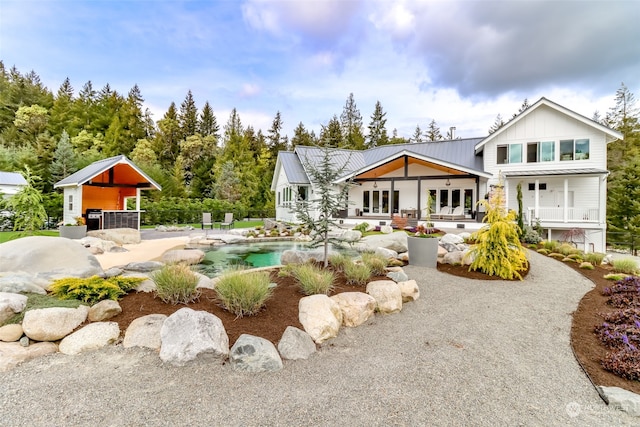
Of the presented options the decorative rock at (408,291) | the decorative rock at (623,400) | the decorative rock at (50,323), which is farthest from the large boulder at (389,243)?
the decorative rock at (50,323)

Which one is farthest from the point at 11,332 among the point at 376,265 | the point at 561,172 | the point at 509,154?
the point at 509,154

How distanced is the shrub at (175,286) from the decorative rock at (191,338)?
645 mm

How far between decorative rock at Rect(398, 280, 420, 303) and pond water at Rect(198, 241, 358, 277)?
265 cm

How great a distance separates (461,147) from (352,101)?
26327mm

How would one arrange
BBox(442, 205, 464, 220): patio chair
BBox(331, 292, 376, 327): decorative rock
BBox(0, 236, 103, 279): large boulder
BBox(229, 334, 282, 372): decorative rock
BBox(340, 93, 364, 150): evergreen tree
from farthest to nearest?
BBox(340, 93, 364, 150): evergreen tree, BBox(442, 205, 464, 220): patio chair, BBox(0, 236, 103, 279): large boulder, BBox(331, 292, 376, 327): decorative rock, BBox(229, 334, 282, 372): decorative rock

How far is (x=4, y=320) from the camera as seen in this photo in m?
3.28

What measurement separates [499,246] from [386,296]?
3.80 meters

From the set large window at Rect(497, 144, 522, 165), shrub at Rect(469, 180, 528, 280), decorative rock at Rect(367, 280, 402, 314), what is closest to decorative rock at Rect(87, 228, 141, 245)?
decorative rock at Rect(367, 280, 402, 314)

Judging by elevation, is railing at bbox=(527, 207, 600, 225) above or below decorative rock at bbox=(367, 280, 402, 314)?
above

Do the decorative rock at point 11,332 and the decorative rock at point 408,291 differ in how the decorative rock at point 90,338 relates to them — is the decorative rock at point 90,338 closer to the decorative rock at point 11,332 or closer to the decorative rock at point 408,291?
the decorative rock at point 11,332

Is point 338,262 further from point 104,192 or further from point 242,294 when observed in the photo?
point 104,192

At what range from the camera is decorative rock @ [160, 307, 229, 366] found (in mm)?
3086

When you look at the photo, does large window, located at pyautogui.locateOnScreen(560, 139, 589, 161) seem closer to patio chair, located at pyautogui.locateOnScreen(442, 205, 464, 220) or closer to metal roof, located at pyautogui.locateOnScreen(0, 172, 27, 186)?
patio chair, located at pyautogui.locateOnScreen(442, 205, 464, 220)

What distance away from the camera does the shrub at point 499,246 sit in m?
6.82
